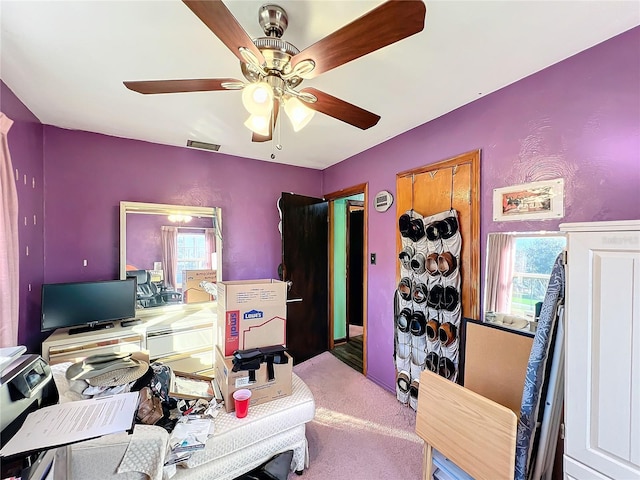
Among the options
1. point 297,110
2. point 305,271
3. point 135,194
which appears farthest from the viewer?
point 305,271

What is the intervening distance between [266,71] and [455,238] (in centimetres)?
169

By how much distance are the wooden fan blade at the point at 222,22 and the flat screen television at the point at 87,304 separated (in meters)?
2.40

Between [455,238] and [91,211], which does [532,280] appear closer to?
[455,238]

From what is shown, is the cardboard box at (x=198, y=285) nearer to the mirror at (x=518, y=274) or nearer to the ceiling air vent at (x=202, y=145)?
the ceiling air vent at (x=202, y=145)

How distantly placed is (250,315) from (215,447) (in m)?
0.66

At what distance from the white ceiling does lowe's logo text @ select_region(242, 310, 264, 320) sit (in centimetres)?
148

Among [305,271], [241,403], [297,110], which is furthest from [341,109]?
[305,271]

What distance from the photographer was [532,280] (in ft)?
5.39

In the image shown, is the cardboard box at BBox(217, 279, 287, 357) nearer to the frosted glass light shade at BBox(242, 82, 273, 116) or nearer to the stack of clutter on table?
the stack of clutter on table

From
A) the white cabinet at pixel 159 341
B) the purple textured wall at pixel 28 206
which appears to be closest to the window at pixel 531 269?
the white cabinet at pixel 159 341

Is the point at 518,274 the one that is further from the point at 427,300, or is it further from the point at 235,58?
the point at 235,58

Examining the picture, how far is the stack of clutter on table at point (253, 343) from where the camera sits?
1.52 meters

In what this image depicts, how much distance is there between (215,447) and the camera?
1.28m

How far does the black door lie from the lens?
124 inches
